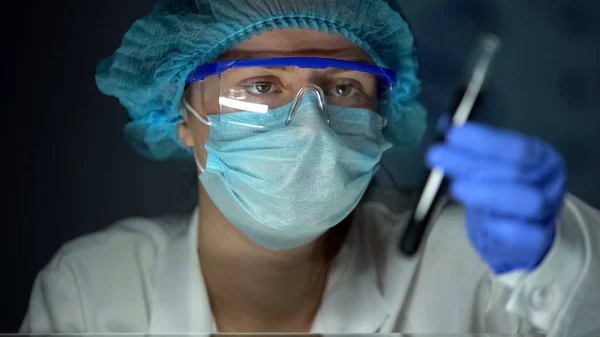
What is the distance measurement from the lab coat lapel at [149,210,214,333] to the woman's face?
0.24m

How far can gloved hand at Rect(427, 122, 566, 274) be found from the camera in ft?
2.81

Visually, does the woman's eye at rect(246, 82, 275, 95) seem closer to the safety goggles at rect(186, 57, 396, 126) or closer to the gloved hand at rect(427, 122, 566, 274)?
the safety goggles at rect(186, 57, 396, 126)

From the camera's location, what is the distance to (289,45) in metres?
1.15

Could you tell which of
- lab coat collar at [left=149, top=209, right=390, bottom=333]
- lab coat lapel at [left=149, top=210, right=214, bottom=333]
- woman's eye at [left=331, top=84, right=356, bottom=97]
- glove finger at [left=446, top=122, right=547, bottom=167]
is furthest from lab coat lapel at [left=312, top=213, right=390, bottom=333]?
glove finger at [left=446, top=122, right=547, bottom=167]

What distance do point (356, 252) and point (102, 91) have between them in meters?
0.66

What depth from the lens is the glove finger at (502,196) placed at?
2.80 ft

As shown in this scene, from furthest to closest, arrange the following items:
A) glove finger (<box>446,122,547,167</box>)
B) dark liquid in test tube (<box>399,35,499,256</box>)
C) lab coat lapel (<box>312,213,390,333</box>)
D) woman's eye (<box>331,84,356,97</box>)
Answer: lab coat lapel (<box>312,213,390,333</box>)
woman's eye (<box>331,84,356,97</box>)
dark liquid in test tube (<box>399,35,499,256</box>)
glove finger (<box>446,122,547,167</box>)

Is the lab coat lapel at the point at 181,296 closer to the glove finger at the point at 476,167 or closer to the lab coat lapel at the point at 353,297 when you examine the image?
the lab coat lapel at the point at 353,297

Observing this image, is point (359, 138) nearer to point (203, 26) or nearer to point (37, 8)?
point (203, 26)

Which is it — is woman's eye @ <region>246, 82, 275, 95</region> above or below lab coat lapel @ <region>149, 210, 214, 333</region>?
above

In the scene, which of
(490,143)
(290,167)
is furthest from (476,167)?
(290,167)

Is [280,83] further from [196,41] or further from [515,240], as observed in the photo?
[515,240]

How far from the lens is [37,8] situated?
1.21 m

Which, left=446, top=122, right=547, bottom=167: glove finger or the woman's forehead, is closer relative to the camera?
left=446, top=122, right=547, bottom=167: glove finger
